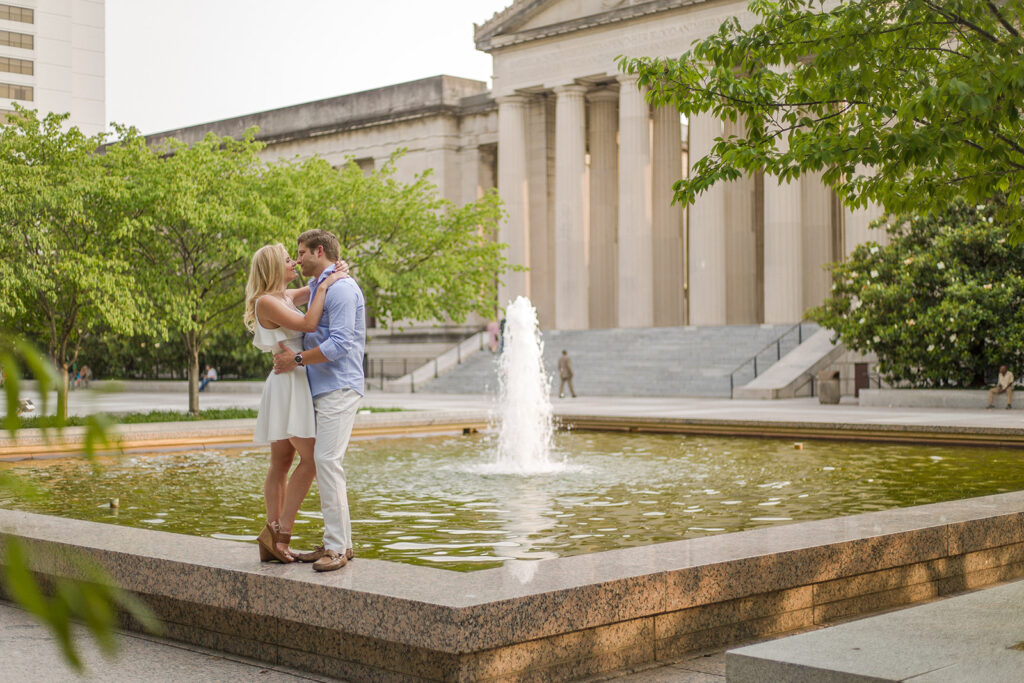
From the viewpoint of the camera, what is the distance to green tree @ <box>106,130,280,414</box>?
23.6 meters

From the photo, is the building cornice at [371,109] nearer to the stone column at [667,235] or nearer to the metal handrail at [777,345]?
the stone column at [667,235]

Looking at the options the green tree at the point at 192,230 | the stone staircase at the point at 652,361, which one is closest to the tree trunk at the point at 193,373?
the green tree at the point at 192,230

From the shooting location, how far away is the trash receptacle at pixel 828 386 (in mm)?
32062

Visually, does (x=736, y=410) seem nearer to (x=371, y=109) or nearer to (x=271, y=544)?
(x=271, y=544)

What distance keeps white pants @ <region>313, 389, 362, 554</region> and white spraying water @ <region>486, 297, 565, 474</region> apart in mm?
7910

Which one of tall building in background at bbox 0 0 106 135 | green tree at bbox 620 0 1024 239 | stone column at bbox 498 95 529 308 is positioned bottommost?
tall building in background at bbox 0 0 106 135

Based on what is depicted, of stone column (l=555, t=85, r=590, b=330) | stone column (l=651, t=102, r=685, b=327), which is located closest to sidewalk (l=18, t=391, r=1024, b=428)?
stone column (l=555, t=85, r=590, b=330)

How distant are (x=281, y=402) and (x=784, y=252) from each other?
140 ft

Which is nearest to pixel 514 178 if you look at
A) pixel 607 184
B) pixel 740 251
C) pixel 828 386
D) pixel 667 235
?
pixel 607 184

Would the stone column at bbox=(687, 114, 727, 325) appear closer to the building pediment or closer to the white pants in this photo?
the building pediment

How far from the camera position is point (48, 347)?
24.8 metres

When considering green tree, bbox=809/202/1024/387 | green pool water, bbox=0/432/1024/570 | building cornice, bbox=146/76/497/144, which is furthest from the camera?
building cornice, bbox=146/76/497/144

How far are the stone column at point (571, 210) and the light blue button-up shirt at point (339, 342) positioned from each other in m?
46.2

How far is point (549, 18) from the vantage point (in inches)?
2136
